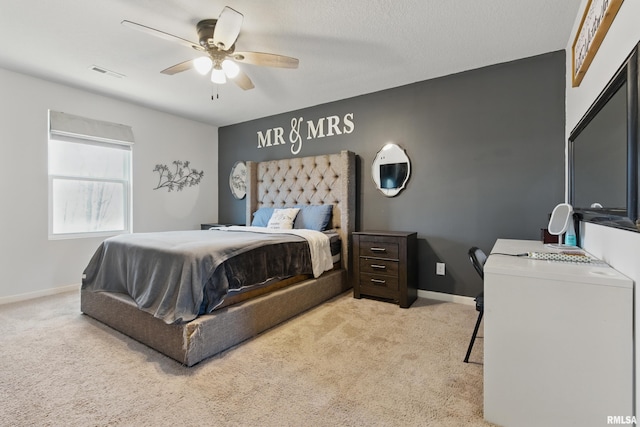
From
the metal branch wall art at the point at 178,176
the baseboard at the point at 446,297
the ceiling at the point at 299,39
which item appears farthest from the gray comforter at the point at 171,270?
the metal branch wall art at the point at 178,176

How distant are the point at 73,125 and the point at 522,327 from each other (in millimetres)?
4492

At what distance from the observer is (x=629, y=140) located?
1.10m

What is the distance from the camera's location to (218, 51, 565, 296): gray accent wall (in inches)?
104

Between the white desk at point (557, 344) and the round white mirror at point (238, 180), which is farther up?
the round white mirror at point (238, 180)

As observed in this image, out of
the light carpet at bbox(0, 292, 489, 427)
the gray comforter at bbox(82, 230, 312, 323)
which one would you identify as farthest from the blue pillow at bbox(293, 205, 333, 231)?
the light carpet at bbox(0, 292, 489, 427)

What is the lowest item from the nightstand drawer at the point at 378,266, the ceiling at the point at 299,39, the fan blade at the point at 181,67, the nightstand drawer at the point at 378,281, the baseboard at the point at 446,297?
the baseboard at the point at 446,297

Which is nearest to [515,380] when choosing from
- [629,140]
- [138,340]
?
[629,140]

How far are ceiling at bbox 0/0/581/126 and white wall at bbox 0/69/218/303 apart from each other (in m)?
0.25

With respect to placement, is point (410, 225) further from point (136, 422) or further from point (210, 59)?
point (136, 422)

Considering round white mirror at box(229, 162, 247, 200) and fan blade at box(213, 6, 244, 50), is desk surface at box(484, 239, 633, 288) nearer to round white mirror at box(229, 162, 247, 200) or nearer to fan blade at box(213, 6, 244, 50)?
fan blade at box(213, 6, 244, 50)

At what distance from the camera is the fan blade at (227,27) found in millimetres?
1760

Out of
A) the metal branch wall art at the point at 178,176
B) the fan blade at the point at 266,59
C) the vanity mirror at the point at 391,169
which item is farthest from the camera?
the metal branch wall art at the point at 178,176

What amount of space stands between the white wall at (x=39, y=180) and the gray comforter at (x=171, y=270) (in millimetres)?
1085

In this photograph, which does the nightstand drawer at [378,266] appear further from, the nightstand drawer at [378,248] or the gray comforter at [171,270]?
the gray comforter at [171,270]
